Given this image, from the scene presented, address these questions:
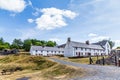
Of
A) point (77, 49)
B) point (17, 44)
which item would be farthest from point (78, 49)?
point (17, 44)

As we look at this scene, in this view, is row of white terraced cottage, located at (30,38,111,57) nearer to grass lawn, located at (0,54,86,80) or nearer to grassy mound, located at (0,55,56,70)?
grassy mound, located at (0,55,56,70)

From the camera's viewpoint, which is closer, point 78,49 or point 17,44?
point 78,49

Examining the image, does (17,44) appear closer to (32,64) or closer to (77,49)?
(77,49)

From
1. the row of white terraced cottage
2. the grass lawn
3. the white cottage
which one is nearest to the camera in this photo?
the grass lawn

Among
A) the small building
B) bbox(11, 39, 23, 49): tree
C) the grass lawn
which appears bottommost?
the grass lawn

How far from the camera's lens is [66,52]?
9256 centimetres

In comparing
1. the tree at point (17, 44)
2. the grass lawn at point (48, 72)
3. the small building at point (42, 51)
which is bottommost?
the grass lawn at point (48, 72)

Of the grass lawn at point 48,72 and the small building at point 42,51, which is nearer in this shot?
the grass lawn at point 48,72

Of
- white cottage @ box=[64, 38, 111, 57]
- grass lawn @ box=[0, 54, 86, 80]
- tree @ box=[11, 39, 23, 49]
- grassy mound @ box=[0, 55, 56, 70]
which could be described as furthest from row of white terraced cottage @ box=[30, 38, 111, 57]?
tree @ box=[11, 39, 23, 49]

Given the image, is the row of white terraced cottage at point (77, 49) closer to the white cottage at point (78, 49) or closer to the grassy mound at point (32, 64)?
the white cottage at point (78, 49)

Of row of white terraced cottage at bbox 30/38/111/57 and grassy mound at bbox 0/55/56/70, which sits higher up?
row of white terraced cottage at bbox 30/38/111/57

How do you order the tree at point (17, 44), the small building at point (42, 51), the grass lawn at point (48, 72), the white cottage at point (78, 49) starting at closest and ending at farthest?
the grass lawn at point (48, 72), the white cottage at point (78, 49), the small building at point (42, 51), the tree at point (17, 44)

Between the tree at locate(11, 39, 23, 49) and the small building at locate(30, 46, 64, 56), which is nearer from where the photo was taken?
the small building at locate(30, 46, 64, 56)

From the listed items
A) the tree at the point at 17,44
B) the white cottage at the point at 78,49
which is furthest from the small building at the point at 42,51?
the tree at the point at 17,44
